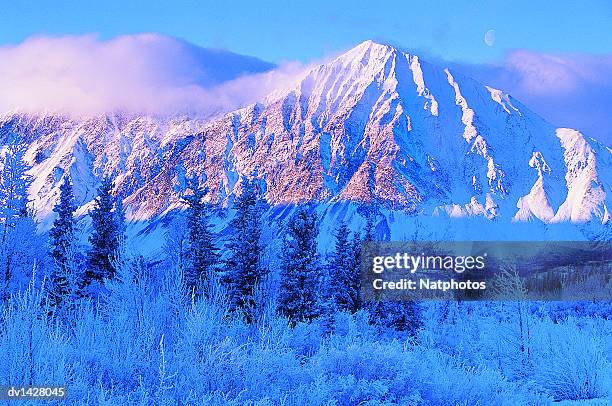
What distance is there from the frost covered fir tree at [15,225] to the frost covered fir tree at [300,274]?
32.0ft

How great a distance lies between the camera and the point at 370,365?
820 centimetres

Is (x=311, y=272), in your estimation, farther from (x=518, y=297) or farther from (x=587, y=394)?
(x=587, y=394)

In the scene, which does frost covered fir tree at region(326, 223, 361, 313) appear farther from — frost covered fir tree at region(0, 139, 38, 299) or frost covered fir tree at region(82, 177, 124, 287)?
frost covered fir tree at region(0, 139, 38, 299)

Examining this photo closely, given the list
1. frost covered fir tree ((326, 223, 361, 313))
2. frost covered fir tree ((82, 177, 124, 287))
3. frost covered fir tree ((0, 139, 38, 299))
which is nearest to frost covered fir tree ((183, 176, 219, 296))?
frost covered fir tree ((82, 177, 124, 287))

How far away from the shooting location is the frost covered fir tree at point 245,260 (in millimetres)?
23438

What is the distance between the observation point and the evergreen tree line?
2202cm

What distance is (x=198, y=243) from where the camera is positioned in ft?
90.3

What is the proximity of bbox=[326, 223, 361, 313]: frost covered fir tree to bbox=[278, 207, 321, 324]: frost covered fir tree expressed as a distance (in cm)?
579

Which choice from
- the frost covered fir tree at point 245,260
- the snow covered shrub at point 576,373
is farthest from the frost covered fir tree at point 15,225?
the snow covered shrub at point 576,373

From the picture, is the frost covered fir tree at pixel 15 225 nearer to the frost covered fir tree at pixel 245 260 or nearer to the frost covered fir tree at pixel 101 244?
the frost covered fir tree at pixel 101 244

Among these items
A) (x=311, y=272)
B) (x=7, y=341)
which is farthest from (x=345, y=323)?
(x=7, y=341)

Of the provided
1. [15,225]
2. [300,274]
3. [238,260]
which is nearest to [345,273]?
[238,260]

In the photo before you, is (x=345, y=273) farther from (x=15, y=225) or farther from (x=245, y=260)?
(x=15, y=225)

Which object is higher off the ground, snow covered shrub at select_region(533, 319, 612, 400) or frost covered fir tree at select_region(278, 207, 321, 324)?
frost covered fir tree at select_region(278, 207, 321, 324)
